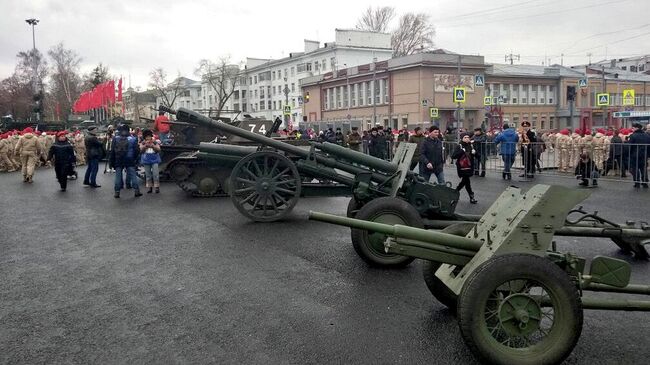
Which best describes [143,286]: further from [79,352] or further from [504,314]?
[504,314]

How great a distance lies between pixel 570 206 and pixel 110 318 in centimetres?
397

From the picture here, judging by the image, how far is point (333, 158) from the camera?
9164 millimetres

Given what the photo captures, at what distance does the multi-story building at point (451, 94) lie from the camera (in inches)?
1865

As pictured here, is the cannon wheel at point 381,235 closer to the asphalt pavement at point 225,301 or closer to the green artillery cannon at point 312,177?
the asphalt pavement at point 225,301

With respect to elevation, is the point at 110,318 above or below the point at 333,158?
below

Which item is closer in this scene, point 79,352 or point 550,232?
point 550,232

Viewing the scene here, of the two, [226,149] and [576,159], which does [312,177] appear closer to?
[226,149]

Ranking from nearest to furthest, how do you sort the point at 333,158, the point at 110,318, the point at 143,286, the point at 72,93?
1. the point at 110,318
2. the point at 143,286
3. the point at 333,158
4. the point at 72,93

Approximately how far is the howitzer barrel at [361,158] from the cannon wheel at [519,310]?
440 cm

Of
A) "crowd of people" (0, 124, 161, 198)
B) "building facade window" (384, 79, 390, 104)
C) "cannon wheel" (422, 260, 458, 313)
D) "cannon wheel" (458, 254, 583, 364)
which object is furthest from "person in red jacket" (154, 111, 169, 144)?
"building facade window" (384, 79, 390, 104)

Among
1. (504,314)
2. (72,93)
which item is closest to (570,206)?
(504,314)

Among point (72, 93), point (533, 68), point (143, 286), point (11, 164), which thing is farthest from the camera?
point (72, 93)

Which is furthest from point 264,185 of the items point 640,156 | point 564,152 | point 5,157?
point 5,157

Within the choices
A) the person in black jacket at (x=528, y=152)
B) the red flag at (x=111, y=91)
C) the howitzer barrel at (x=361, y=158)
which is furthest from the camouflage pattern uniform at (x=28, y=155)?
the red flag at (x=111, y=91)
